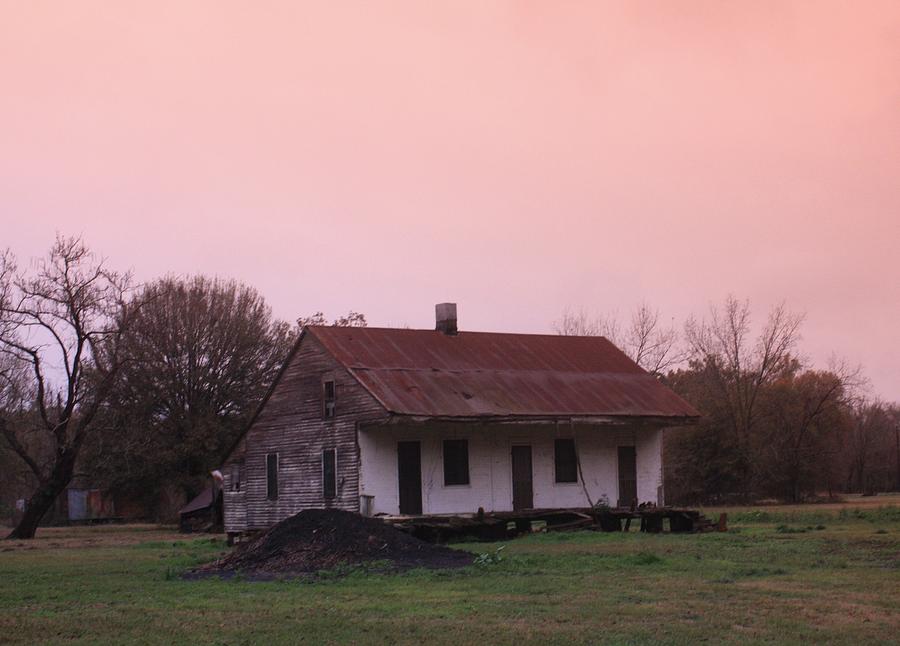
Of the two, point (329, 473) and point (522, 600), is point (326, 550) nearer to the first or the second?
point (522, 600)

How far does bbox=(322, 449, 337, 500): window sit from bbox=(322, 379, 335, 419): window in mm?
1142

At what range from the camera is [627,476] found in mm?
39156

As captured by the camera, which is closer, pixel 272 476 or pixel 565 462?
pixel 565 462

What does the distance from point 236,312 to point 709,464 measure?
26290mm

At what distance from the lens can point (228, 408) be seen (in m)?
56.2

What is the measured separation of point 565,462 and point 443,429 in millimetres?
4707

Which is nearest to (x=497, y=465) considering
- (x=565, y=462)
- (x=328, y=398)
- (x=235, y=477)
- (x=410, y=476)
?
(x=565, y=462)

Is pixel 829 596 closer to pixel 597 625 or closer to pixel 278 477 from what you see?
pixel 597 625

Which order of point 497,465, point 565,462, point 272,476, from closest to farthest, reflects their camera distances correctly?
point 497,465, point 565,462, point 272,476

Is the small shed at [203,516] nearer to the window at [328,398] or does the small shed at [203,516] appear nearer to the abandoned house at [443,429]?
the abandoned house at [443,429]

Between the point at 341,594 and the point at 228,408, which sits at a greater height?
the point at 228,408

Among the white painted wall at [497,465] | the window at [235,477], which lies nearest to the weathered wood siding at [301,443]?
the window at [235,477]

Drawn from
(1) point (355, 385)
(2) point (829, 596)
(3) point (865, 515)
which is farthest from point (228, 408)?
(2) point (829, 596)

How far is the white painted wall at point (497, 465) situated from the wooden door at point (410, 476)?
15 centimetres
